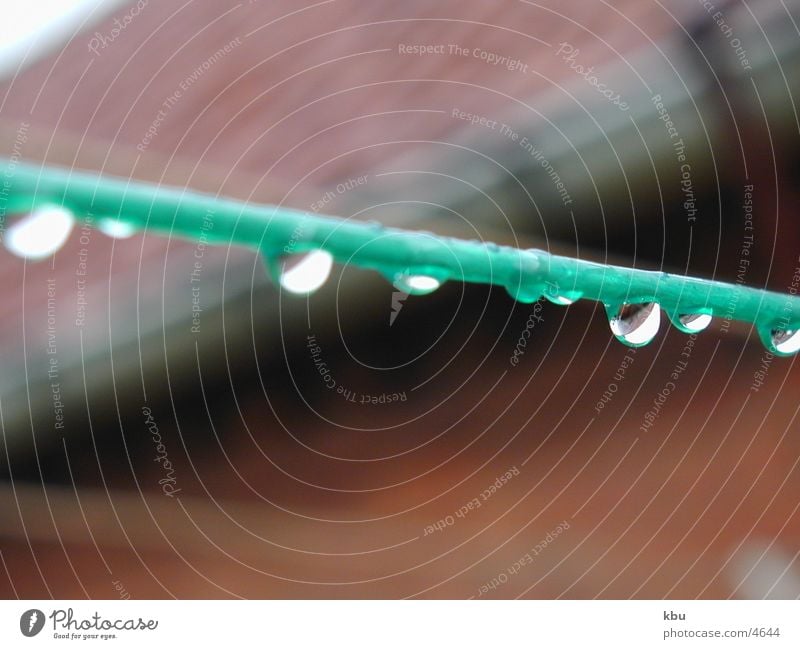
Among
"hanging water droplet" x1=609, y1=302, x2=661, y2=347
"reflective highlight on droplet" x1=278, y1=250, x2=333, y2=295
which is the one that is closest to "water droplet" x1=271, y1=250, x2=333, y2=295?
"reflective highlight on droplet" x1=278, y1=250, x2=333, y2=295

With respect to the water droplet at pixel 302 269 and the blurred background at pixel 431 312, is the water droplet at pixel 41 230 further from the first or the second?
the blurred background at pixel 431 312

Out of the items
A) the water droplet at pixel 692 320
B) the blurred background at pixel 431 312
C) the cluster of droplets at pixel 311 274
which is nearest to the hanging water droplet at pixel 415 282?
the cluster of droplets at pixel 311 274

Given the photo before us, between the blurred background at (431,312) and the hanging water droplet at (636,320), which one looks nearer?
the hanging water droplet at (636,320)

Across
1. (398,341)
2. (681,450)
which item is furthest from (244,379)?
(681,450)

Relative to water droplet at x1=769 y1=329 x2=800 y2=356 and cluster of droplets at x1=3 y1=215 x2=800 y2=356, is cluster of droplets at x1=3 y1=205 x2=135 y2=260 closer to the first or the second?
cluster of droplets at x1=3 y1=215 x2=800 y2=356

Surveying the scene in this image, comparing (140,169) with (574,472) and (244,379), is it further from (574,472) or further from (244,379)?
(574,472)

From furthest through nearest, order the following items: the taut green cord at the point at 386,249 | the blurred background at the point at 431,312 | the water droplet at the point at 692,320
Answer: the blurred background at the point at 431,312, the water droplet at the point at 692,320, the taut green cord at the point at 386,249

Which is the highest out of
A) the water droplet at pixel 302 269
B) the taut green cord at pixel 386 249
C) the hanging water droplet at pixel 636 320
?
the hanging water droplet at pixel 636 320

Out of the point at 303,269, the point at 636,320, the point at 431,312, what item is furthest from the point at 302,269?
the point at 431,312
